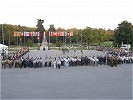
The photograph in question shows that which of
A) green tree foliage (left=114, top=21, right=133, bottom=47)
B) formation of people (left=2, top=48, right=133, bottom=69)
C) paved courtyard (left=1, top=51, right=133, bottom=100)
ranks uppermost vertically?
green tree foliage (left=114, top=21, right=133, bottom=47)

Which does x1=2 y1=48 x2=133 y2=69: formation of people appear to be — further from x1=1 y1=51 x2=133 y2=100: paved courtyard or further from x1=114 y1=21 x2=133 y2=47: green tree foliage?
x1=114 y1=21 x2=133 y2=47: green tree foliage

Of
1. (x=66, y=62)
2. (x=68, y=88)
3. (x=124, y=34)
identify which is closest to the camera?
(x=68, y=88)

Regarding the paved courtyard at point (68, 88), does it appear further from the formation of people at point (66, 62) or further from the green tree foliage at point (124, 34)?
the green tree foliage at point (124, 34)

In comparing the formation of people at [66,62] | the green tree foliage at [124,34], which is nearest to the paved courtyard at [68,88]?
the formation of people at [66,62]

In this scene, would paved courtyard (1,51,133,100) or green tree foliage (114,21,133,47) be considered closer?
paved courtyard (1,51,133,100)

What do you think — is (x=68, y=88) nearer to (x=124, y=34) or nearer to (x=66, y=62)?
(x=66, y=62)

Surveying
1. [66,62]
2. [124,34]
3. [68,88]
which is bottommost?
[68,88]

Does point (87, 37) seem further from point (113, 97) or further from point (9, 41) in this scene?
point (113, 97)

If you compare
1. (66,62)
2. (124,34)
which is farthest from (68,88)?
(124,34)

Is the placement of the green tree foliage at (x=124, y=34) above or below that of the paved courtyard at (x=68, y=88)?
above

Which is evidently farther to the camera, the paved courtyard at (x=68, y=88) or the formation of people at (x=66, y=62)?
the formation of people at (x=66, y=62)

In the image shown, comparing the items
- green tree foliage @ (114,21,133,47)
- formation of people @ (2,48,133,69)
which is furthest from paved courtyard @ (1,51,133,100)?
green tree foliage @ (114,21,133,47)

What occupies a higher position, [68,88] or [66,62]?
[66,62]

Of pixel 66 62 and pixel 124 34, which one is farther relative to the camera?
pixel 124 34
